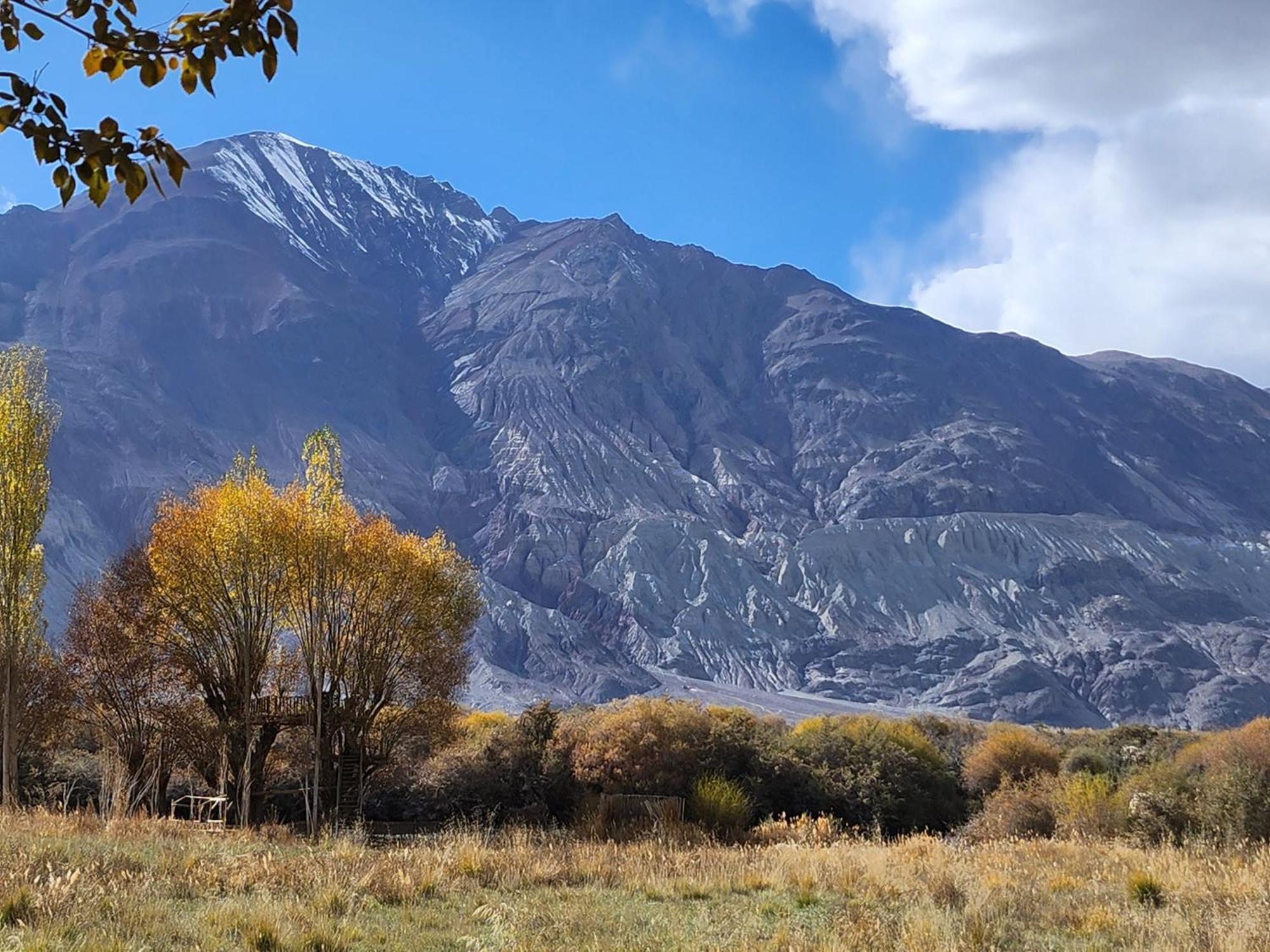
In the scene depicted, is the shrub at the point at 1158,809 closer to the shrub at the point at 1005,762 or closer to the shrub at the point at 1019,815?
the shrub at the point at 1019,815

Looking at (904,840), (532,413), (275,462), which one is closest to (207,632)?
(904,840)

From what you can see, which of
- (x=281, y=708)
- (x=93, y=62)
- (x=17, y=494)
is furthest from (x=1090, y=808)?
(x=93, y=62)

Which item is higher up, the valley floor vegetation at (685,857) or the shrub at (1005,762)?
the shrub at (1005,762)

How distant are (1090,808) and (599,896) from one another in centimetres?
1589

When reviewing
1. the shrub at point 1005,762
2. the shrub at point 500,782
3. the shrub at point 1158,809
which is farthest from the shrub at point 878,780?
the shrub at point 500,782

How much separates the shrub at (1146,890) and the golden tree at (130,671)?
20.8 metres

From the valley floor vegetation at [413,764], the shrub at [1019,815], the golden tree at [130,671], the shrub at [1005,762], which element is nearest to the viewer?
the valley floor vegetation at [413,764]

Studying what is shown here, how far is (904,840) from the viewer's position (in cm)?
1927

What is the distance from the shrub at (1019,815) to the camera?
83.1ft

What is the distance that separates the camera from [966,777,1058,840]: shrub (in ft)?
83.1

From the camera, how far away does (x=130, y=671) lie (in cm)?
2698

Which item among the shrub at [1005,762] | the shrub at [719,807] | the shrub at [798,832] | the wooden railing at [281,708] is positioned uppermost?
the wooden railing at [281,708]

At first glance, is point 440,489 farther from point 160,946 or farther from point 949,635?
point 160,946

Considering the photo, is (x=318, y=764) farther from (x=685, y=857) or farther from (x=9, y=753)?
(x=685, y=857)
